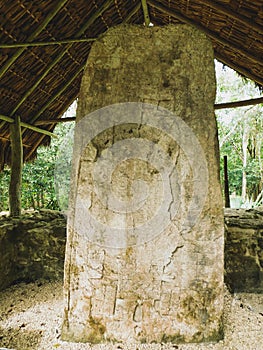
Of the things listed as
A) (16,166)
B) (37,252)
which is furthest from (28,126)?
(37,252)

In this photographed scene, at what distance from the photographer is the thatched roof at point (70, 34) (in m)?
3.00

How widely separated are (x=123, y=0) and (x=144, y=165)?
7.97 feet

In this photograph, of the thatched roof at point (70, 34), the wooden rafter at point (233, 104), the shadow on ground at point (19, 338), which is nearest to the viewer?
the shadow on ground at point (19, 338)

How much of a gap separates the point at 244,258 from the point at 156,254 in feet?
3.82

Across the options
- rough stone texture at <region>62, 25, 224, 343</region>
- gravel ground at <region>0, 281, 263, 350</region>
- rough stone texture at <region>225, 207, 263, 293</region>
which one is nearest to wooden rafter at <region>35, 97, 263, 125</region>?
rough stone texture at <region>225, 207, 263, 293</region>

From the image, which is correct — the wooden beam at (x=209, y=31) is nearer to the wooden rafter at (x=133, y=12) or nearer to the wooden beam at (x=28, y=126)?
the wooden rafter at (x=133, y=12)

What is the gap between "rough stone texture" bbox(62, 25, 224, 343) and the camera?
203cm

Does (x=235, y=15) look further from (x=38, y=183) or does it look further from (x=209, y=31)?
(x=38, y=183)

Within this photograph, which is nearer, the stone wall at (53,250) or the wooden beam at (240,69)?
the stone wall at (53,250)

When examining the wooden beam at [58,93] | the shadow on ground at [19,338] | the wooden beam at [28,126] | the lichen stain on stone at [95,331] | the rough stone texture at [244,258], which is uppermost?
the wooden beam at [58,93]

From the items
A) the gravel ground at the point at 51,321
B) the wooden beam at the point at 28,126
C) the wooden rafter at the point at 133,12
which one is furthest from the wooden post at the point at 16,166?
the wooden rafter at the point at 133,12

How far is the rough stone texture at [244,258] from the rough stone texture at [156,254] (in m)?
0.87

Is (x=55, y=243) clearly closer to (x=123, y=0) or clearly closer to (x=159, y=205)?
(x=159, y=205)

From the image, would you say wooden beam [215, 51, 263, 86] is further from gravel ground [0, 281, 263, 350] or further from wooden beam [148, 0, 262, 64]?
gravel ground [0, 281, 263, 350]
